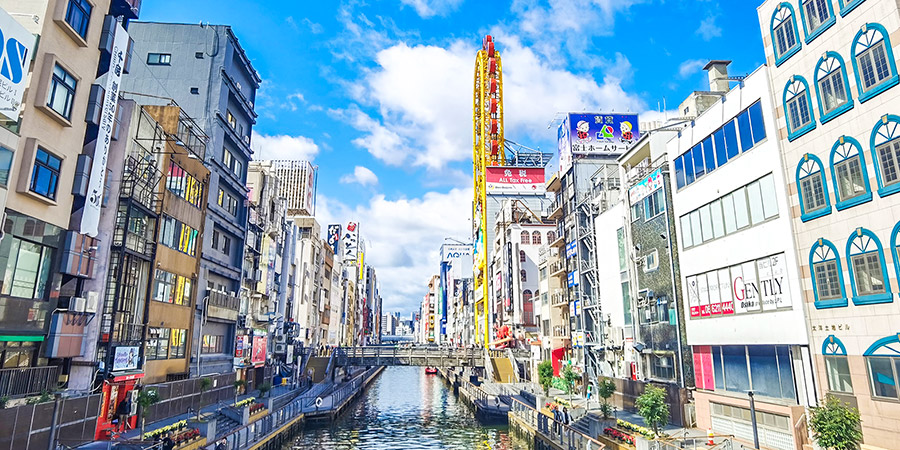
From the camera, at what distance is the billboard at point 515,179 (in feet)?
372

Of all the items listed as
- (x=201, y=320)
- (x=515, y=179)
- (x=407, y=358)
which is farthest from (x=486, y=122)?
(x=201, y=320)

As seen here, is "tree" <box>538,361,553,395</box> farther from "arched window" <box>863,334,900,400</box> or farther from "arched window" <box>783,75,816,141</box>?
"arched window" <box>783,75,816,141</box>

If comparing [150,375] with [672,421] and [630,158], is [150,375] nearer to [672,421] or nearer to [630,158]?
[672,421]

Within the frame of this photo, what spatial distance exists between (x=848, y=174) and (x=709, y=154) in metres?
9.20

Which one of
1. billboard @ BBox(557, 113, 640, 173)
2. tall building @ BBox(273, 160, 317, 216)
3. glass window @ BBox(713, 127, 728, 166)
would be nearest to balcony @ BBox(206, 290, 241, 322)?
billboard @ BBox(557, 113, 640, 173)

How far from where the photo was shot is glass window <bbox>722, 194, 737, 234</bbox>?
91.1ft

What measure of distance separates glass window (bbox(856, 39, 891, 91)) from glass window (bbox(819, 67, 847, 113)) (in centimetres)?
89

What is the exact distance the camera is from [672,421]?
33094 mm

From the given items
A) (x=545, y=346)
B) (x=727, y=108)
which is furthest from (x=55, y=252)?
(x=545, y=346)

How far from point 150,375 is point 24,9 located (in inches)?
915

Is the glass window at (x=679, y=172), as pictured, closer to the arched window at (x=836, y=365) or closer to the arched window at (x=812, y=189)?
the arched window at (x=812, y=189)

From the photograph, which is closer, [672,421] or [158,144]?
[672,421]

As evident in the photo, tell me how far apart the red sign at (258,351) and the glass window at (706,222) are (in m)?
47.2

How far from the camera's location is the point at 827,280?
22.1 m
